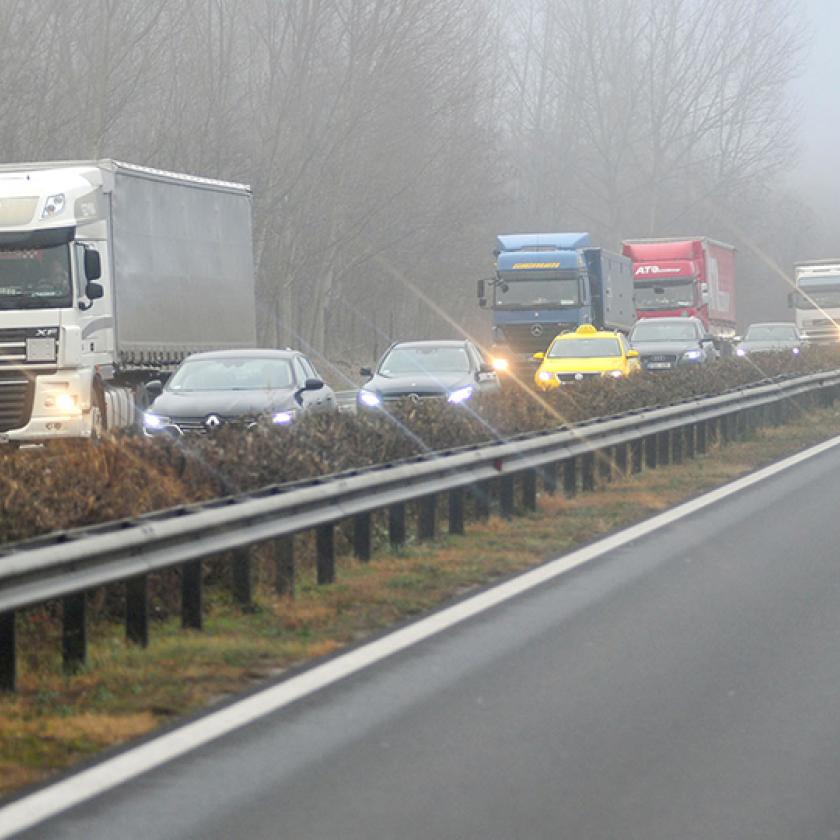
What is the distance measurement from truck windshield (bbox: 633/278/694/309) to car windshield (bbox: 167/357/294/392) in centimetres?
3287

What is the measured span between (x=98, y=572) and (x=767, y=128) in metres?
98.2

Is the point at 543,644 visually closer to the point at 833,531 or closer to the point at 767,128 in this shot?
the point at 833,531

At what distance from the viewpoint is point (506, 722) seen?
7.58m

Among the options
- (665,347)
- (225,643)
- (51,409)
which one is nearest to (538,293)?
(665,347)

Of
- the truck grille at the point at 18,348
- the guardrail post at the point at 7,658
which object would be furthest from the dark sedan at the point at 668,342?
the guardrail post at the point at 7,658

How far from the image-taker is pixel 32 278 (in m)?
23.2

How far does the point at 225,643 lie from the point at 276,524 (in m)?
1.16

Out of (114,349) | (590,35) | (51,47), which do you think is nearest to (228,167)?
(51,47)

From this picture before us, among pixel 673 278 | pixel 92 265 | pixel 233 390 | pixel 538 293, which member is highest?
pixel 92 265

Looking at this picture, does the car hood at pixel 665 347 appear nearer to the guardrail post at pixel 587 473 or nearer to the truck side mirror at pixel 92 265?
the truck side mirror at pixel 92 265

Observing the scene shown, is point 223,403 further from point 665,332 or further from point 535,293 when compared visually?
point 665,332

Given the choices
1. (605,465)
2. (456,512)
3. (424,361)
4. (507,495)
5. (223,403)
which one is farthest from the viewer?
(424,361)

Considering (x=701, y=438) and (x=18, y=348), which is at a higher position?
(x=18, y=348)

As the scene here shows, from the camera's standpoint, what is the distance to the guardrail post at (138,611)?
9.27m
